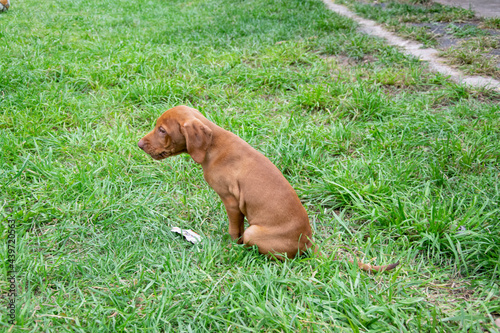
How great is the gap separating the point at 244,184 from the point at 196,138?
475 mm

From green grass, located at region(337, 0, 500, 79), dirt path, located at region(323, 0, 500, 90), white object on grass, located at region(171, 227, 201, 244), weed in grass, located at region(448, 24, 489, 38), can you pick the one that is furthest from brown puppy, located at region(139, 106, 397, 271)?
weed in grass, located at region(448, 24, 489, 38)

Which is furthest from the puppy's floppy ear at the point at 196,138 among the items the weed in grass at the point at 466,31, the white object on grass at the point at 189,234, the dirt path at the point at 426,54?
the weed in grass at the point at 466,31

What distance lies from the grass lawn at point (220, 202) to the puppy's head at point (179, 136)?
0.58m

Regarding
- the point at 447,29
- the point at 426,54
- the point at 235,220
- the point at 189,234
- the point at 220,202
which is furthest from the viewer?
the point at 447,29

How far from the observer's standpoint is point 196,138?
2504 mm

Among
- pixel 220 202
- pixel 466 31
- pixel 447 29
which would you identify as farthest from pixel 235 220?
pixel 447 29

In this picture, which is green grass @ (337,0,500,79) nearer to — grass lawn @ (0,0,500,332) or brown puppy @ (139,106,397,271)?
grass lawn @ (0,0,500,332)

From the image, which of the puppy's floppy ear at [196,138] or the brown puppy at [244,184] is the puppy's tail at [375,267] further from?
the puppy's floppy ear at [196,138]

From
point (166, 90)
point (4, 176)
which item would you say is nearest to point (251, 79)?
point (166, 90)

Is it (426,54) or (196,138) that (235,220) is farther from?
(426,54)

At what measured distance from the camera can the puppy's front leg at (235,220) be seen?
2.55 metres

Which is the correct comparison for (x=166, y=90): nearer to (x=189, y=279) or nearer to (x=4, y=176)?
(x=4, y=176)

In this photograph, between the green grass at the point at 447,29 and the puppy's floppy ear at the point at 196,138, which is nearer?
the puppy's floppy ear at the point at 196,138

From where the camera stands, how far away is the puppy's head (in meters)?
2.50
